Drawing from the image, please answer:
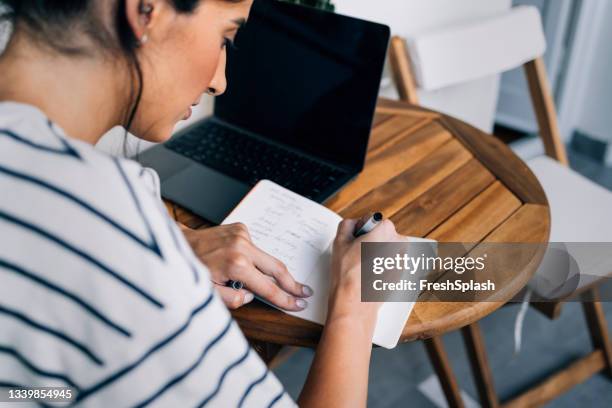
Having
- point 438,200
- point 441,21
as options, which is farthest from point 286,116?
point 441,21

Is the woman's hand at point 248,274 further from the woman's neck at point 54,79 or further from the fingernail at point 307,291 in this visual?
the woman's neck at point 54,79

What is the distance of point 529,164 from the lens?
5.08ft

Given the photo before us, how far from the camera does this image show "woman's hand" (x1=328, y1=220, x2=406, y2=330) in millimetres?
744

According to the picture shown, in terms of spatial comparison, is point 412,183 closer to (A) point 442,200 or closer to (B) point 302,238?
(A) point 442,200

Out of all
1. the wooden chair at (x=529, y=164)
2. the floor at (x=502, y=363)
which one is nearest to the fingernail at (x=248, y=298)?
the wooden chair at (x=529, y=164)

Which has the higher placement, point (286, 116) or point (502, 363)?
point (286, 116)

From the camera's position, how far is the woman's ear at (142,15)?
52 centimetres

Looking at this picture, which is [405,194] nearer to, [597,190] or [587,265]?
[587,265]

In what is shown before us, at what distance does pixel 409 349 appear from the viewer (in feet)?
5.44

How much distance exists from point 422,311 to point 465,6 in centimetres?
131

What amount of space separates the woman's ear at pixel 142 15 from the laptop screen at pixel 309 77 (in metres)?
0.54

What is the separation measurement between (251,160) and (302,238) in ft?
0.91

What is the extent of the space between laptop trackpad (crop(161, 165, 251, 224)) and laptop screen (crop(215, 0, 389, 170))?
0.16 meters

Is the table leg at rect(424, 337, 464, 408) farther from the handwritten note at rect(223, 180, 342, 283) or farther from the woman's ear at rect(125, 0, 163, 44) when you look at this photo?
the woman's ear at rect(125, 0, 163, 44)
